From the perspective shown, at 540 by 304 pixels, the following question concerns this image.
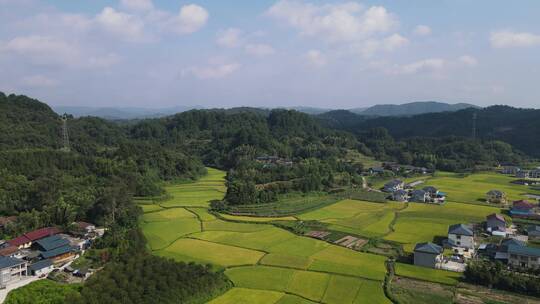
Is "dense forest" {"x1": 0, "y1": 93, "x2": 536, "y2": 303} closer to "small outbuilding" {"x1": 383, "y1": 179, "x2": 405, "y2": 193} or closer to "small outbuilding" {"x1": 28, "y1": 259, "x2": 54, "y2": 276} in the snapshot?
"small outbuilding" {"x1": 28, "y1": 259, "x2": 54, "y2": 276}

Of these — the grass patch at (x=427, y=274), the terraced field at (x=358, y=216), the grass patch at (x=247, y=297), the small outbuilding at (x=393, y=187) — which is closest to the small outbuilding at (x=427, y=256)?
the grass patch at (x=427, y=274)

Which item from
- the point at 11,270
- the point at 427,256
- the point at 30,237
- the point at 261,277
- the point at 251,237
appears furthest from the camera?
the point at 251,237

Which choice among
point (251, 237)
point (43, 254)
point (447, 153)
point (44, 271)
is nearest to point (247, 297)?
point (251, 237)

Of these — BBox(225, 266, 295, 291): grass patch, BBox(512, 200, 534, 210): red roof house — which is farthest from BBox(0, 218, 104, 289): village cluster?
BBox(512, 200, 534, 210): red roof house

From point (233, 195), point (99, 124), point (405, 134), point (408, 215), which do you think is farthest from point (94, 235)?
point (405, 134)

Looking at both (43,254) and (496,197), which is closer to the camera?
(43,254)

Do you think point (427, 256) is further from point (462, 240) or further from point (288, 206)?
point (288, 206)

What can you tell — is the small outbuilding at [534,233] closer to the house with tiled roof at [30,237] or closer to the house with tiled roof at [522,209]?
the house with tiled roof at [522,209]
